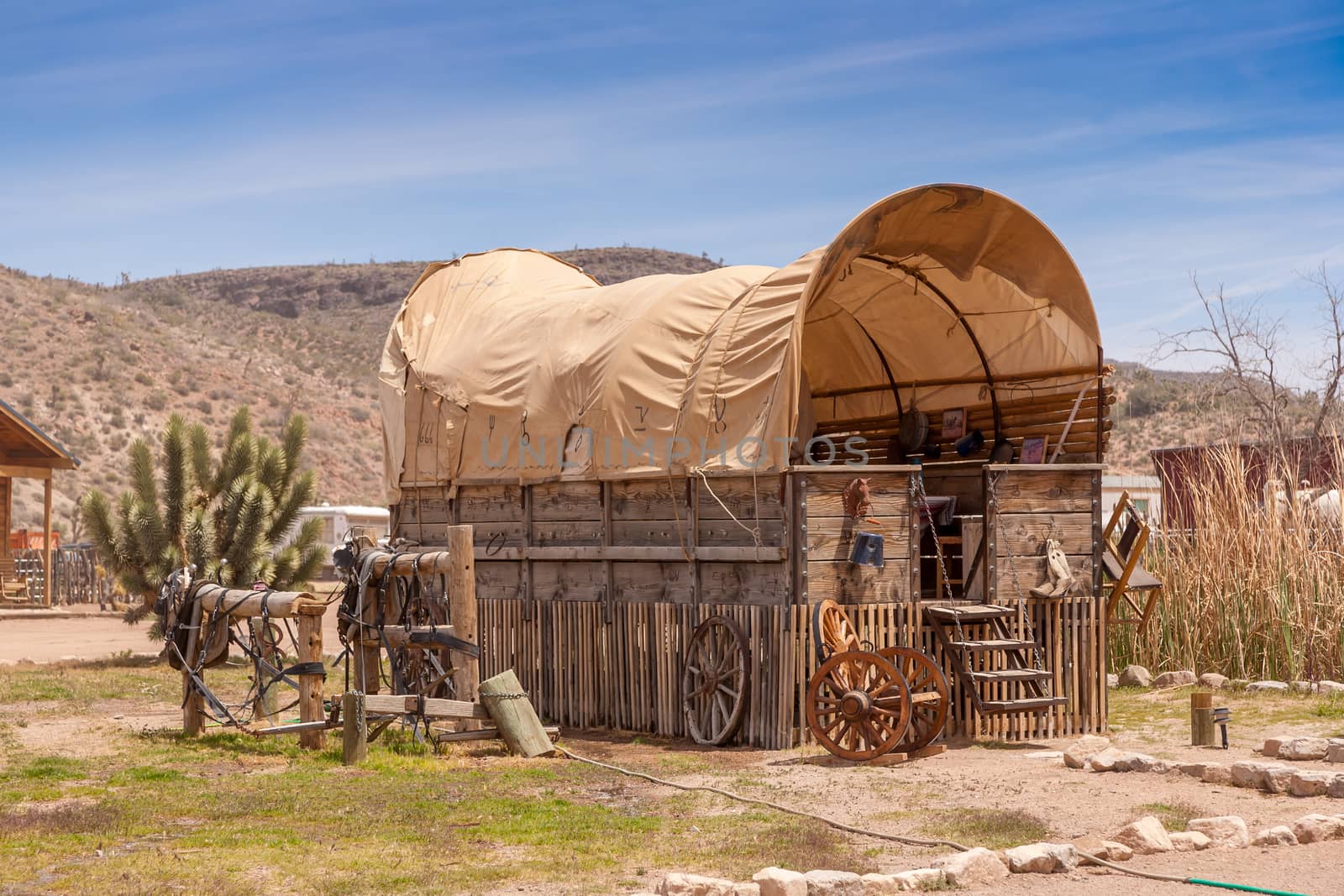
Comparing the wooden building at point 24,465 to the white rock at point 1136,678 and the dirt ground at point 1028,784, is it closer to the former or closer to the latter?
the dirt ground at point 1028,784

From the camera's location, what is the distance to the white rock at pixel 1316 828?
26.1 ft

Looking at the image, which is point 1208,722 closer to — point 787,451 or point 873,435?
point 787,451

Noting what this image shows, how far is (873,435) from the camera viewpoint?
16.5 metres

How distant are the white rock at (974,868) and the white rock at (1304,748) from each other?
14.8 feet

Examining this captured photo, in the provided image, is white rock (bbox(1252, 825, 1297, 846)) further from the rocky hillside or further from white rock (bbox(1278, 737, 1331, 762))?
the rocky hillside

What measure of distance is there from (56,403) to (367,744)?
48424mm

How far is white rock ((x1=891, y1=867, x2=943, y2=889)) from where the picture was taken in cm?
693

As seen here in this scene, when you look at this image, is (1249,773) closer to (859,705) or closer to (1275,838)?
(1275,838)

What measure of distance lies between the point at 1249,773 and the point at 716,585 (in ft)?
15.3

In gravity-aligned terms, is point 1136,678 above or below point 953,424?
below

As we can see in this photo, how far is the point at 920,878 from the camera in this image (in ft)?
22.9

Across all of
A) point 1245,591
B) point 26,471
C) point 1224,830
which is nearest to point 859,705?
point 1224,830

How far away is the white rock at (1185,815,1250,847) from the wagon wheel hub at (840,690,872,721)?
3256mm

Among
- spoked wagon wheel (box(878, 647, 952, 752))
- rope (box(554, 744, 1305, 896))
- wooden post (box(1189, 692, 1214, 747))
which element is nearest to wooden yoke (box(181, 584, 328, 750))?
rope (box(554, 744, 1305, 896))
